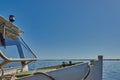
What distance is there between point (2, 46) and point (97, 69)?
12.0 feet

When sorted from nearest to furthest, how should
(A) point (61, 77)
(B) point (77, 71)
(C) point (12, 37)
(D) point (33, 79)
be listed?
(D) point (33, 79) < (A) point (61, 77) < (B) point (77, 71) < (C) point (12, 37)

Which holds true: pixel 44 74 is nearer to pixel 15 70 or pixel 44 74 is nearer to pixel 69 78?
pixel 69 78

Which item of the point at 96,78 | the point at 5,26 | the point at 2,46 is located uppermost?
the point at 5,26

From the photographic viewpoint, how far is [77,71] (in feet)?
18.5

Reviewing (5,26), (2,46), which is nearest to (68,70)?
(2,46)

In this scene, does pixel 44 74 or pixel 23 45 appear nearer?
pixel 44 74

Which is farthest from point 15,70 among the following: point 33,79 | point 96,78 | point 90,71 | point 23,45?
point 96,78

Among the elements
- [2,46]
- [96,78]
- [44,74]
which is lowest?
[96,78]

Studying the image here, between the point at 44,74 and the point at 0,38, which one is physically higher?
→ the point at 0,38

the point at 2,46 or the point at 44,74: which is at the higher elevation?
the point at 2,46

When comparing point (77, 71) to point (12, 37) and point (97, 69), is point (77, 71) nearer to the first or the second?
point (97, 69)

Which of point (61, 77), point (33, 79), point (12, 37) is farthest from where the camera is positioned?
point (12, 37)

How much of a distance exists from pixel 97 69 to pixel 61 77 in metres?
2.36

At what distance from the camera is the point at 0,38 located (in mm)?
5395
